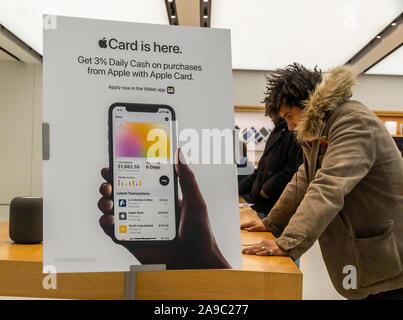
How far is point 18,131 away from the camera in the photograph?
707 centimetres

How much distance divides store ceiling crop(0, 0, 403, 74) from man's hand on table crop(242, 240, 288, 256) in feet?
12.1

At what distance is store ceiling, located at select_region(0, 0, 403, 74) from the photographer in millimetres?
4324

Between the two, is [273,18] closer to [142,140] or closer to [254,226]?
[254,226]

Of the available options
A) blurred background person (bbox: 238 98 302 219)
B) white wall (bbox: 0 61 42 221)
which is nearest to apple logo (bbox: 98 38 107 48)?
blurred background person (bbox: 238 98 302 219)

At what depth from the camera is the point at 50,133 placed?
75cm

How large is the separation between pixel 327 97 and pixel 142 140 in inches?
30.6

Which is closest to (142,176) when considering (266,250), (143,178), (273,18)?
(143,178)

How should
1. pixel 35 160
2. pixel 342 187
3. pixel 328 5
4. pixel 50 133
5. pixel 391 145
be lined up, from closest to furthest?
pixel 50 133
pixel 342 187
pixel 391 145
pixel 328 5
pixel 35 160

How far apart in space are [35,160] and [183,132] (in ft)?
23.0

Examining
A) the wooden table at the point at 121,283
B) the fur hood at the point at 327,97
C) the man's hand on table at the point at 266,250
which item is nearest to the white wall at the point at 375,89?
the fur hood at the point at 327,97

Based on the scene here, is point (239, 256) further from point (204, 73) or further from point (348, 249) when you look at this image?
point (348, 249)

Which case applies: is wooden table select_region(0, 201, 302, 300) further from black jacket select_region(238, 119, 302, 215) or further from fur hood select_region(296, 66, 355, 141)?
black jacket select_region(238, 119, 302, 215)

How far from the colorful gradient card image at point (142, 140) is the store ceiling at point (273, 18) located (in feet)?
12.7

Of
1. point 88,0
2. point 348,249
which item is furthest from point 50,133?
point 88,0
